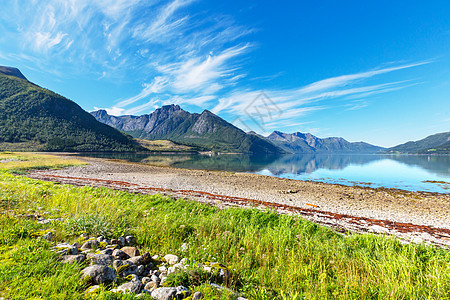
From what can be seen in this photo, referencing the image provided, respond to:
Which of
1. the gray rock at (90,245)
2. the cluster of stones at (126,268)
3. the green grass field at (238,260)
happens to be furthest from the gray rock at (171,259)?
the gray rock at (90,245)

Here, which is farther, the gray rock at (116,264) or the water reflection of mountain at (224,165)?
the water reflection of mountain at (224,165)

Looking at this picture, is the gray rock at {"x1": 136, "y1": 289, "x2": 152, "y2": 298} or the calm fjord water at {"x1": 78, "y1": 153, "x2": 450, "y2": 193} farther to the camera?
the calm fjord water at {"x1": 78, "y1": 153, "x2": 450, "y2": 193}

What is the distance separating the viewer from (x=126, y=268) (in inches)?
139

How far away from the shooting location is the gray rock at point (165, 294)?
287 cm

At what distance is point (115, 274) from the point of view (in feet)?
10.5

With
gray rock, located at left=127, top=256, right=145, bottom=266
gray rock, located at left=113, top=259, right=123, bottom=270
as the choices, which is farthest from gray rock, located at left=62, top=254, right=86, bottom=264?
gray rock, located at left=127, top=256, right=145, bottom=266

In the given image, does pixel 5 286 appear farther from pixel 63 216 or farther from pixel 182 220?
pixel 182 220

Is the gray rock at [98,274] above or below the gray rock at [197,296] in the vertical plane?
above

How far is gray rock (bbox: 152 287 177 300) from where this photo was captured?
287 centimetres

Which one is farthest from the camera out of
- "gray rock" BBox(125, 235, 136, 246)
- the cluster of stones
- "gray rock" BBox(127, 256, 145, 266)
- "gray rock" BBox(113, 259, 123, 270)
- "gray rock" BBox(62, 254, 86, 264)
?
"gray rock" BBox(125, 235, 136, 246)

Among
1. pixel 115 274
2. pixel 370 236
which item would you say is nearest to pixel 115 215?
pixel 115 274

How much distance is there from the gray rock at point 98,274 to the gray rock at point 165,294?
0.81m

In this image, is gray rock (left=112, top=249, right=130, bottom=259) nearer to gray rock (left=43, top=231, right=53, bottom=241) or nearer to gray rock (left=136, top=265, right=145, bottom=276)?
gray rock (left=136, top=265, right=145, bottom=276)

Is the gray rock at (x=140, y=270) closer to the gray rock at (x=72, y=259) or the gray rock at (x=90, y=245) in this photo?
the gray rock at (x=72, y=259)
